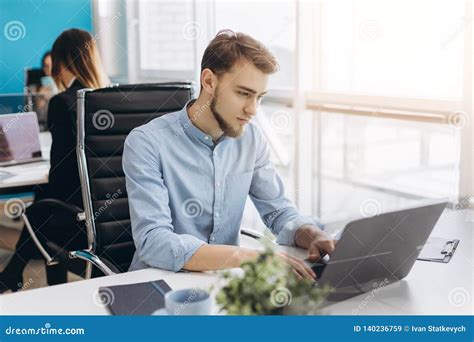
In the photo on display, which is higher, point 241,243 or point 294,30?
point 294,30

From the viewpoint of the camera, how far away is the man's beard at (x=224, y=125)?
157 centimetres

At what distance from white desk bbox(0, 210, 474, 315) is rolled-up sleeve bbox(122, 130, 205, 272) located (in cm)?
4

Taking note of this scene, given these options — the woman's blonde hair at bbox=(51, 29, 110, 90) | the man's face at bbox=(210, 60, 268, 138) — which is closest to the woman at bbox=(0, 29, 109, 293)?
the woman's blonde hair at bbox=(51, 29, 110, 90)

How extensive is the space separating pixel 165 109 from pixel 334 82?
1483 millimetres

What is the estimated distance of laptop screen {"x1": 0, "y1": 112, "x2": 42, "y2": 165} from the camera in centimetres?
269

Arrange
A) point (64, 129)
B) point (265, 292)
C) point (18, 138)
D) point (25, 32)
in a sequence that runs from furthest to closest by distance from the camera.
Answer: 1. point (25, 32)
2. point (18, 138)
3. point (64, 129)
4. point (265, 292)

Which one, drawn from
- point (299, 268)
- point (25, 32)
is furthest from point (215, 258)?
point (25, 32)

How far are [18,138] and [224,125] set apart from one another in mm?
1530

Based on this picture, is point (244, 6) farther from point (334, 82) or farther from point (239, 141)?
point (239, 141)

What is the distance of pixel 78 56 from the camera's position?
8.43 ft

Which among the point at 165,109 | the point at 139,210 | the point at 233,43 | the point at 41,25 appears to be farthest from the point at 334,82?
the point at 41,25

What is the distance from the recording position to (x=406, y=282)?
125 centimetres

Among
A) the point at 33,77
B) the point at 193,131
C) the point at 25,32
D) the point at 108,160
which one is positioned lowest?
the point at 108,160

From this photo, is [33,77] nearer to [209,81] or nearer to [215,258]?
[209,81]
